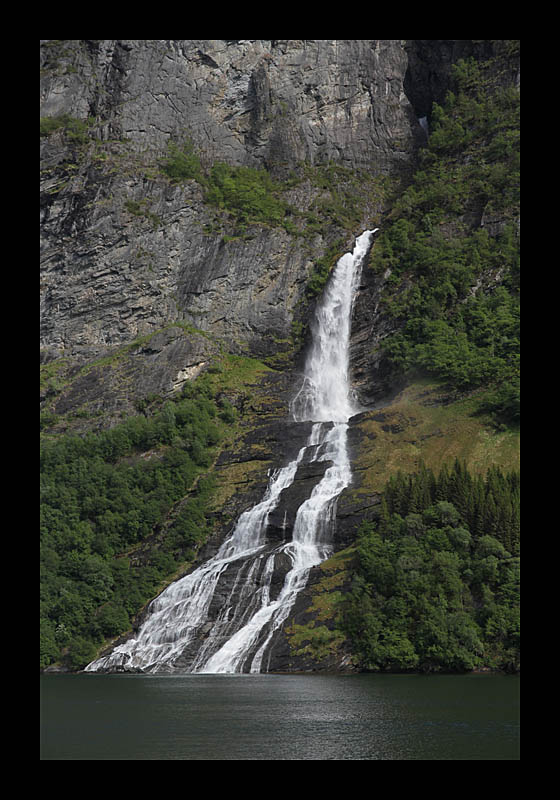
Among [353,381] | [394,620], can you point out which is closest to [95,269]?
[353,381]

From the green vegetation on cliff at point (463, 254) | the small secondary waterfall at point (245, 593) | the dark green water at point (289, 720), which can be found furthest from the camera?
the green vegetation on cliff at point (463, 254)

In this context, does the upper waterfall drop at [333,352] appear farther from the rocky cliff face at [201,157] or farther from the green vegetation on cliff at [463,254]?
the rocky cliff face at [201,157]

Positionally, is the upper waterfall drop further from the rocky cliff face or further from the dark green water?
the dark green water

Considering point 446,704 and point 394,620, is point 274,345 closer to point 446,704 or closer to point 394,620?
point 394,620

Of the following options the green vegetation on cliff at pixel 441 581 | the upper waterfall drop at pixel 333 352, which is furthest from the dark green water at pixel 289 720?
the upper waterfall drop at pixel 333 352

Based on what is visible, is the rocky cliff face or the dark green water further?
the rocky cliff face

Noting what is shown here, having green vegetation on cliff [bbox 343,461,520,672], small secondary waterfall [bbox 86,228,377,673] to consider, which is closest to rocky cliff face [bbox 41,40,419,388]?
small secondary waterfall [bbox 86,228,377,673]
